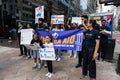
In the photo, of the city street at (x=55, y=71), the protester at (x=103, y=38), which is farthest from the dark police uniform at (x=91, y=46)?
the protester at (x=103, y=38)

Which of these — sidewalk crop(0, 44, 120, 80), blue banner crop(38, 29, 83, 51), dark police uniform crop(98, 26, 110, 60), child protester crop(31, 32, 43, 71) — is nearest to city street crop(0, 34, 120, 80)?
sidewalk crop(0, 44, 120, 80)

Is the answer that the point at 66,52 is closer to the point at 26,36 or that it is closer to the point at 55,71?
the point at 26,36

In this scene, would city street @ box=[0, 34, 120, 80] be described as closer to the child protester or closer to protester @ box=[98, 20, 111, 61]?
the child protester

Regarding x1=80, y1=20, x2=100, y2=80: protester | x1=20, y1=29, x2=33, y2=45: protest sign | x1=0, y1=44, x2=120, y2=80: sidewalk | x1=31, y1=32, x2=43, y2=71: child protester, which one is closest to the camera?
x1=80, y1=20, x2=100, y2=80: protester

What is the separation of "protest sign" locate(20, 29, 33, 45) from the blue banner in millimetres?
1403

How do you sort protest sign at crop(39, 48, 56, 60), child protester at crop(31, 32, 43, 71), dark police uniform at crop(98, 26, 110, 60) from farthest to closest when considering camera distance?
dark police uniform at crop(98, 26, 110, 60) < child protester at crop(31, 32, 43, 71) < protest sign at crop(39, 48, 56, 60)

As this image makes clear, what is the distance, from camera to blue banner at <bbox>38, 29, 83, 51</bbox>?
6648 millimetres

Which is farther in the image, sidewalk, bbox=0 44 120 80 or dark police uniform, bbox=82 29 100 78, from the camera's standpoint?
sidewalk, bbox=0 44 120 80

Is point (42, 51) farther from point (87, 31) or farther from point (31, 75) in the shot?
point (87, 31)

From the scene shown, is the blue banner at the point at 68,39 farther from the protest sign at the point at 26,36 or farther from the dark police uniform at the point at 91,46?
the protest sign at the point at 26,36

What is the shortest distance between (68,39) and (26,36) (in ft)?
7.37

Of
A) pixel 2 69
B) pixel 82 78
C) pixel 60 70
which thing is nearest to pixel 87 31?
pixel 82 78

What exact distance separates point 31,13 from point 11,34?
16.2 metres

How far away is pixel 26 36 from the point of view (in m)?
8.18
